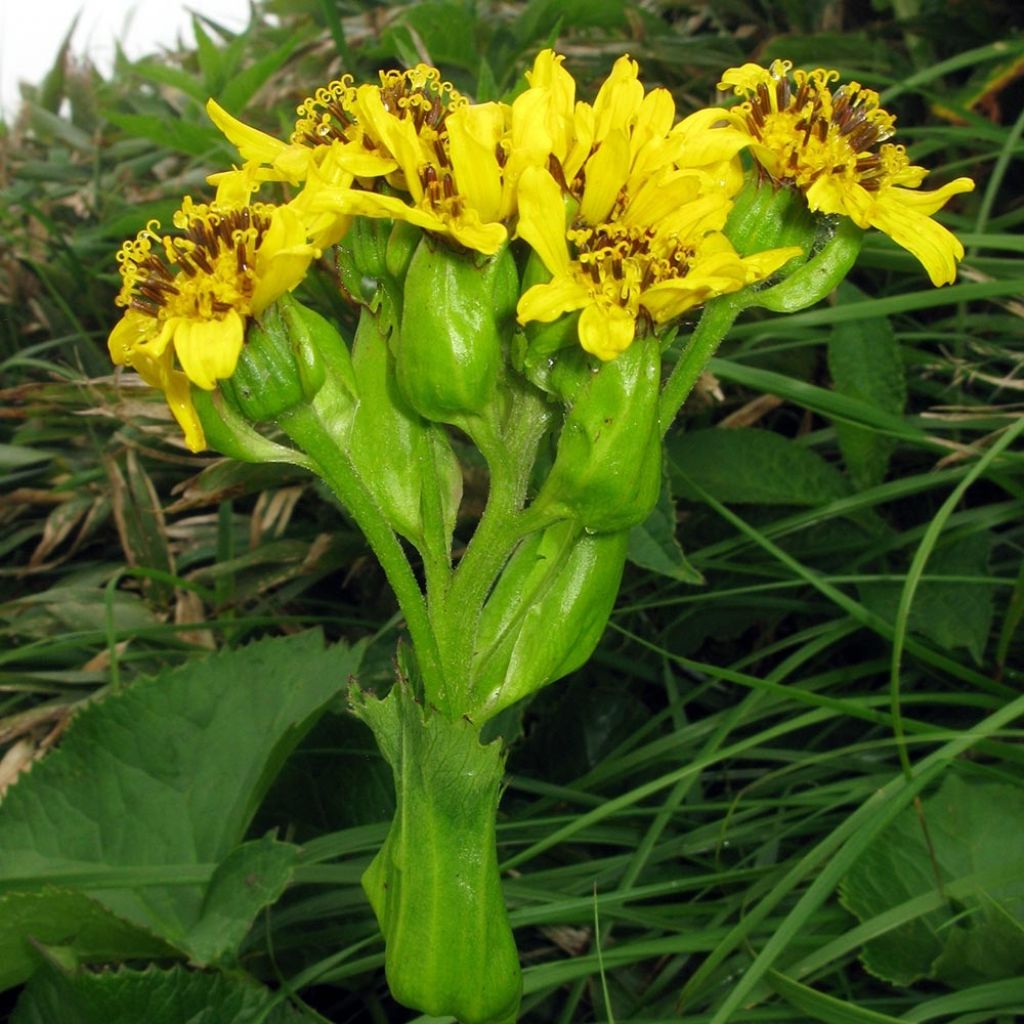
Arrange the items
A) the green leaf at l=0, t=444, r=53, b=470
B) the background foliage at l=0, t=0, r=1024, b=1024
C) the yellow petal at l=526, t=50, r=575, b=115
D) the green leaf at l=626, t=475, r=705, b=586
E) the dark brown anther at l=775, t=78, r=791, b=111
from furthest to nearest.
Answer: the green leaf at l=0, t=444, r=53, b=470
the green leaf at l=626, t=475, r=705, b=586
the background foliage at l=0, t=0, r=1024, b=1024
the dark brown anther at l=775, t=78, r=791, b=111
the yellow petal at l=526, t=50, r=575, b=115

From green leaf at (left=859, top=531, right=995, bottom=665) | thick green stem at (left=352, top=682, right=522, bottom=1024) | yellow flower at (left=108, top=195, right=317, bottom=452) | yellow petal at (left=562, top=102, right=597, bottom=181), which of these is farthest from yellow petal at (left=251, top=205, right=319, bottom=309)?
green leaf at (left=859, top=531, right=995, bottom=665)

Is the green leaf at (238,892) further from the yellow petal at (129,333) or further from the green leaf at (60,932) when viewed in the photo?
the yellow petal at (129,333)

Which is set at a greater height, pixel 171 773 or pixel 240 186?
pixel 240 186

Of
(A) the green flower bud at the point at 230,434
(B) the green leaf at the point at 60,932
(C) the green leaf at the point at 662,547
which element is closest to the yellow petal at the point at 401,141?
(A) the green flower bud at the point at 230,434

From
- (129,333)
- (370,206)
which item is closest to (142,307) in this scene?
(129,333)

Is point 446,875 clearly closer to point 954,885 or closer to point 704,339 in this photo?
point 704,339

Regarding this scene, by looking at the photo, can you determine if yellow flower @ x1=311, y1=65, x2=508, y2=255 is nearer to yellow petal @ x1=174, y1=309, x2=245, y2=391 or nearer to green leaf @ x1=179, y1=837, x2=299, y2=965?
yellow petal @ x1=174, y1=309, x2=245, y2=391
